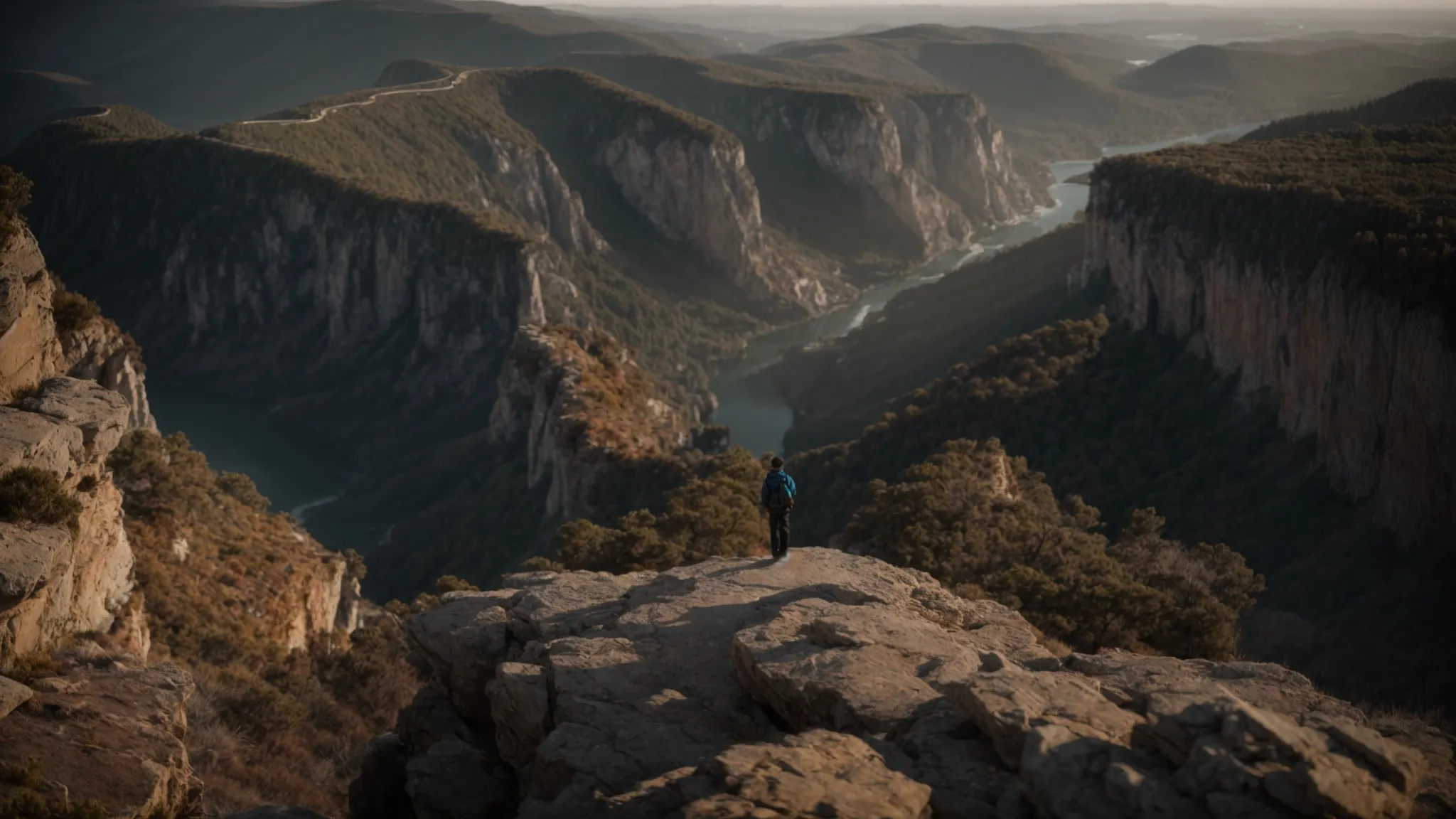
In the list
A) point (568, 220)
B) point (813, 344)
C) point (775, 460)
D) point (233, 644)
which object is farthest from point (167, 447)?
point (568, 220)

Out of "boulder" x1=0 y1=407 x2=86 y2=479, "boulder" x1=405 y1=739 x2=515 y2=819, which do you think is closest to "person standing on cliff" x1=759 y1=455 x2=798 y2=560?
"boulder" x1=405 y1=739 x2=515 y2=819

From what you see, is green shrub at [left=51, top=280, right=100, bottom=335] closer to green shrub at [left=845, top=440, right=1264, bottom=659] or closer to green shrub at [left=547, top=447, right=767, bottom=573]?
green shrub at [left=547, top=447, right=767, bottom=573]

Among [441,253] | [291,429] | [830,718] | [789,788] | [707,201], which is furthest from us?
[707,201]

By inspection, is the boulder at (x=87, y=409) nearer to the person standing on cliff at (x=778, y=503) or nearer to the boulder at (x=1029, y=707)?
the person standing on cliff at (x=778, y=503)

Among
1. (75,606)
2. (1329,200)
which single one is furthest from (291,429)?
(75,606)

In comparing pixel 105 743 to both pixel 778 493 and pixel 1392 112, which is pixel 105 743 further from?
pixel 1392 112
